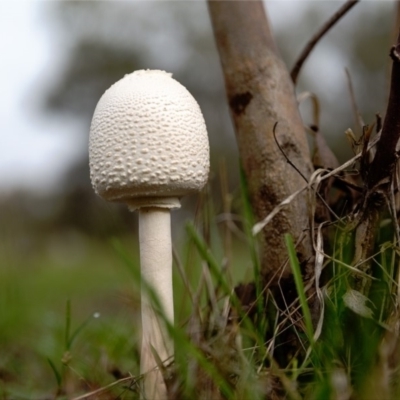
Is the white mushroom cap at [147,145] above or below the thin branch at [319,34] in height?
below

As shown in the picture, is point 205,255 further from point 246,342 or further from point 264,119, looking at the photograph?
point 264,119

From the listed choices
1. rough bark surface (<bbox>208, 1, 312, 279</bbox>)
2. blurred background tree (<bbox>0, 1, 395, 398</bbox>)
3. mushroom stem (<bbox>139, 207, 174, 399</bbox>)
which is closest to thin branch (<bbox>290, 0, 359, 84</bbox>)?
rough bark surface (<bbox>208, 1, 312, 279</bbox>)

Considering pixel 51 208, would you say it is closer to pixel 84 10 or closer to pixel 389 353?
pixel 84 10

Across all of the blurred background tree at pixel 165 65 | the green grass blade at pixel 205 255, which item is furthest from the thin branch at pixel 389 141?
the blurred background tree at pixel 165 65

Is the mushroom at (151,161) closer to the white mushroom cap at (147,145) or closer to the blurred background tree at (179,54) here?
the white mushroom cap at (147,145)

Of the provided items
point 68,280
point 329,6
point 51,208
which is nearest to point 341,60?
point 329,6

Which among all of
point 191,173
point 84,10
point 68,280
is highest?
point 84,10

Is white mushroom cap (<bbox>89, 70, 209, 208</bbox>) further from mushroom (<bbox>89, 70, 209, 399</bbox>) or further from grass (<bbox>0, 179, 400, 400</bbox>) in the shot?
grass (<bbox>0, 179, 400, 400</bbox>)
